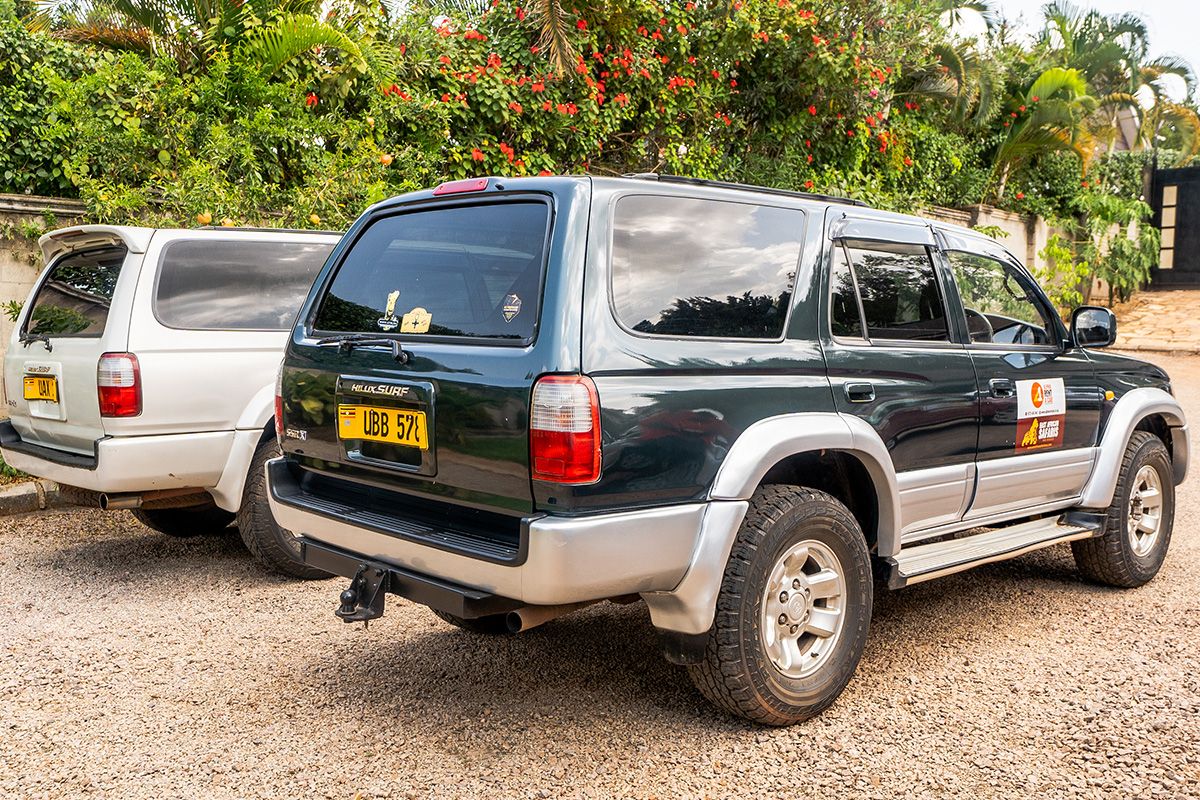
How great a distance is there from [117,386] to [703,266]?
9.82 ft

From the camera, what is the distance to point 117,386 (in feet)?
15.5

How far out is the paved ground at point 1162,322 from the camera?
1658cm

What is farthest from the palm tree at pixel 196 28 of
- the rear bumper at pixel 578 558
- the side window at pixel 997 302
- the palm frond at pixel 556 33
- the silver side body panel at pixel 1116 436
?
the silver side body panel at pixel 1116 436

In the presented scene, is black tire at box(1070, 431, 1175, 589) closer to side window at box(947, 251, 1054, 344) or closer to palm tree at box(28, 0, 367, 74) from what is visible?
side window at box(947, 251, 1054, 344)

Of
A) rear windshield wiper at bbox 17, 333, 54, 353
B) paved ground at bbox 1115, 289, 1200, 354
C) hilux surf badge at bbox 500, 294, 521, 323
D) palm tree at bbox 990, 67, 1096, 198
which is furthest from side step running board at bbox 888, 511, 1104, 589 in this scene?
palm tree at bbox 990, 67, 1096, 198

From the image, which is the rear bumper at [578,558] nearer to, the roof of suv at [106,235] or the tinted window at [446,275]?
the tinted window at [446,275]

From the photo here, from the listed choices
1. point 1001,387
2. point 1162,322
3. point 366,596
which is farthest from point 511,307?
point 1162,322

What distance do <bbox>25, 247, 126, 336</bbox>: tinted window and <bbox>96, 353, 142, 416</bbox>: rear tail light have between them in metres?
0.35

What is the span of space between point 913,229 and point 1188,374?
40.0ft

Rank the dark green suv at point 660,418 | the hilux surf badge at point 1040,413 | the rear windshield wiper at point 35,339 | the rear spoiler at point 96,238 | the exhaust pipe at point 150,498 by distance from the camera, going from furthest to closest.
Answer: the rear windshield wiper at point 35,339, the rear spoiler at point 96,238, the exhaust pipe at point 150,498, the hilux surf badge at point 1040,413, the dark green suv at point 660,418

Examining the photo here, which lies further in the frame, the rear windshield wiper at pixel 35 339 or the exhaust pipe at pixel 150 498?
the rear windshield wiper at pixel 35 339

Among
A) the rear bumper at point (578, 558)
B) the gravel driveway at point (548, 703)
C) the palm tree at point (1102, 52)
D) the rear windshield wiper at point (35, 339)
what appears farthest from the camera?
the palm tree at point (1102, 52)

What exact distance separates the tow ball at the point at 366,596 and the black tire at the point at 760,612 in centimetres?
102

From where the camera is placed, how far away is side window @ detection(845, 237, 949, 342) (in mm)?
3848
